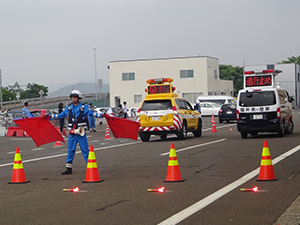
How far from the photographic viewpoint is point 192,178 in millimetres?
11273

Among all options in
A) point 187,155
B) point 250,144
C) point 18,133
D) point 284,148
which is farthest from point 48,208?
point 18,133

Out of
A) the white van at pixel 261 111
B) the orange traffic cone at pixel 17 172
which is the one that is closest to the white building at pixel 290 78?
the white van at pixel 261 111

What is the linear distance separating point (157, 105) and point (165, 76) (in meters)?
51.4

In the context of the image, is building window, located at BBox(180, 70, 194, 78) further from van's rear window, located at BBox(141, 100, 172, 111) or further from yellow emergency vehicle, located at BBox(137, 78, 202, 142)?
van's rear window, located at BBox(141, 100, 172, 111)

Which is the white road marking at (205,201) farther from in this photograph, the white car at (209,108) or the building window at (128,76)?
the building window at (128,76)

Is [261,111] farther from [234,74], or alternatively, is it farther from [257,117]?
[234,74]

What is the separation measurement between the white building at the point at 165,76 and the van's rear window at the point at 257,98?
50300 mm

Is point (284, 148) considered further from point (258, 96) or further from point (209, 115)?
point (209, 115)

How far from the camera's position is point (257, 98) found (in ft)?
71.4

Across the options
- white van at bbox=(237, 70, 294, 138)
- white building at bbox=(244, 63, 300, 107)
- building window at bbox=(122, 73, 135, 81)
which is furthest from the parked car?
building window at bbox=(122, 73, 135, 81)

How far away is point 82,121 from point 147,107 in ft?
33.4

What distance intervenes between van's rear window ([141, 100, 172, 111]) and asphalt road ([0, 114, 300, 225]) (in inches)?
251

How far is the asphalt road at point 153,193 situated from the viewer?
24.8 ft

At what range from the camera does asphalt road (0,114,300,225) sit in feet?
24.8
